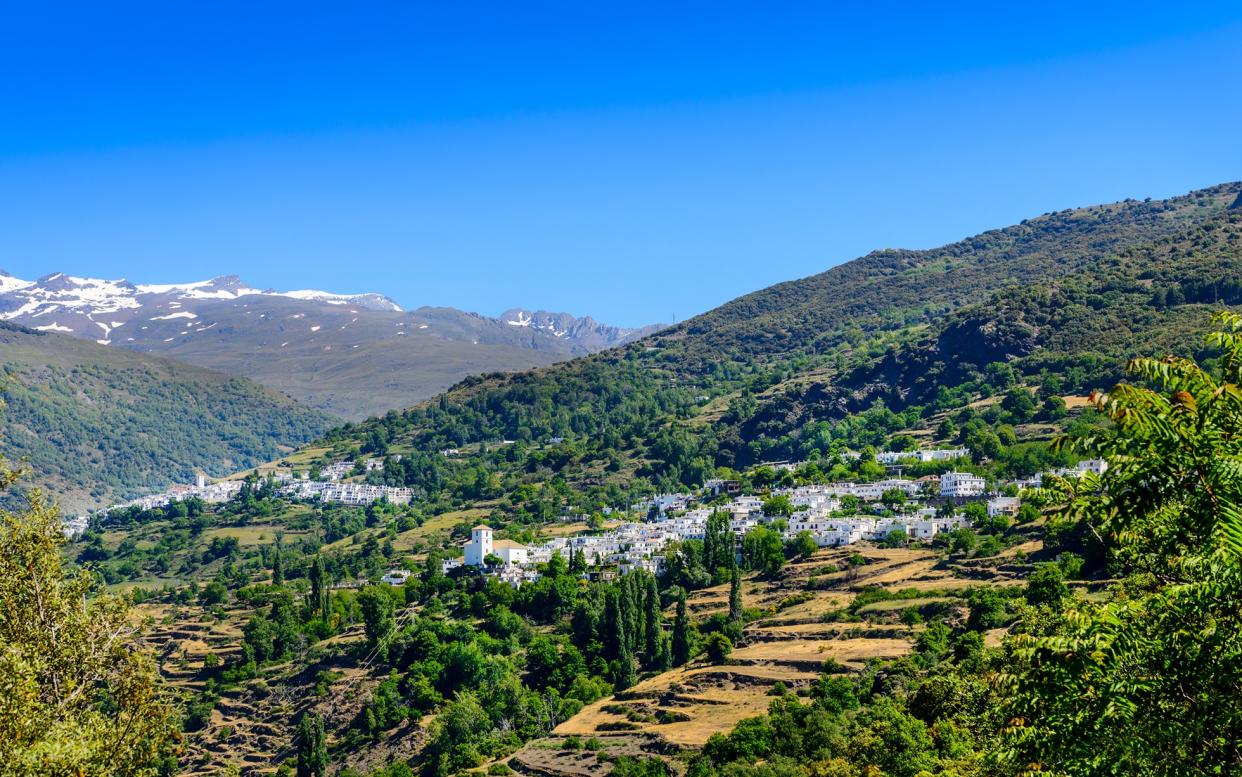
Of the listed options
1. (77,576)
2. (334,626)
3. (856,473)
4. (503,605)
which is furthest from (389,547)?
(77,576)

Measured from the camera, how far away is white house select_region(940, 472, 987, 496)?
9706cm

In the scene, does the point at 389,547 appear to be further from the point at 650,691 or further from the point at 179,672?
the point at 650,691

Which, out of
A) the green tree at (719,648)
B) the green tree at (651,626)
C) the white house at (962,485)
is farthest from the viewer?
the white house at (962,485)

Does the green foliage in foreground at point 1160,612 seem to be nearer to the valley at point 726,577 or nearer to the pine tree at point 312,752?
the valley at point 726,577

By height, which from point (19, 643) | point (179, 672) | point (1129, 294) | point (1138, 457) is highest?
point (1129, 294)

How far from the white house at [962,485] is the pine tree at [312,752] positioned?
54611 mm

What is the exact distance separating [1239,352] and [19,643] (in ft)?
55.6

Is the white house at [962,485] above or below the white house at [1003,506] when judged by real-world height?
above

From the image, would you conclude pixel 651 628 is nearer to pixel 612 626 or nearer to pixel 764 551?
pixel 612 626

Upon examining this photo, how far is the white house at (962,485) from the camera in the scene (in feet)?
318

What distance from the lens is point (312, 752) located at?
70.3 metres

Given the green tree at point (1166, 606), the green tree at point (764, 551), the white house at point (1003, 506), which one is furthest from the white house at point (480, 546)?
the green tree at point (1166, 606)

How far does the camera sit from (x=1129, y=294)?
14938 cm

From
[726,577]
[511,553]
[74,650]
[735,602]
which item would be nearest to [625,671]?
[735,602]
